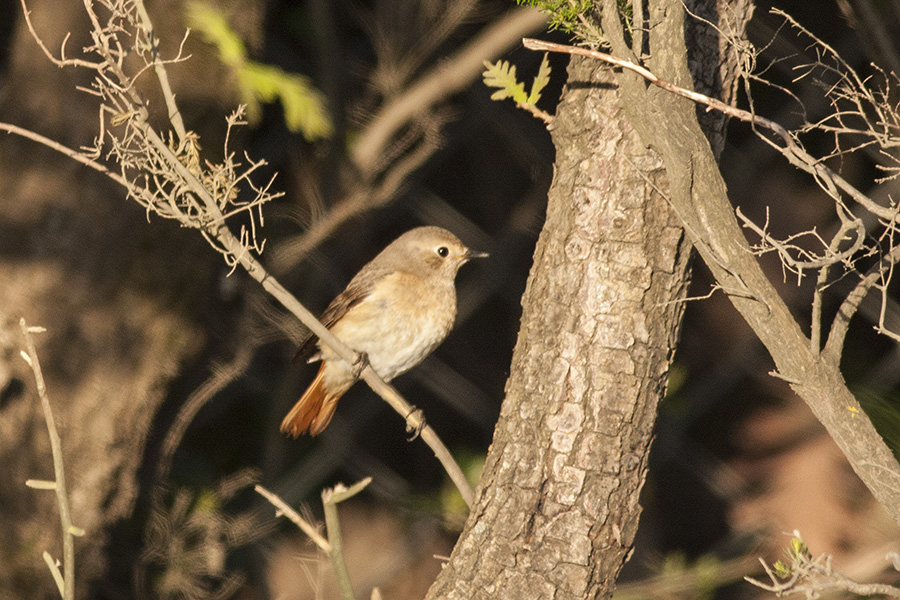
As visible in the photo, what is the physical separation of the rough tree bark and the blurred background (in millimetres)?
510

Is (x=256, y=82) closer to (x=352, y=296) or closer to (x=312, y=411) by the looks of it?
(x=352, y=296)

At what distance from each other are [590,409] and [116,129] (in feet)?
6.36

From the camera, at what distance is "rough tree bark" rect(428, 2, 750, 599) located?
2051mm

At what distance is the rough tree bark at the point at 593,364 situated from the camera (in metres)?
2.05

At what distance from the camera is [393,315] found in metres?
3.41

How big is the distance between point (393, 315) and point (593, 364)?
1.45 meters

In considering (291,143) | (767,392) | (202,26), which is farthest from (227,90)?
(767,392)

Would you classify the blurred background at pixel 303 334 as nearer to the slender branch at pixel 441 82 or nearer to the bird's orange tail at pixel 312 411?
the slender branch at pixel 441 82

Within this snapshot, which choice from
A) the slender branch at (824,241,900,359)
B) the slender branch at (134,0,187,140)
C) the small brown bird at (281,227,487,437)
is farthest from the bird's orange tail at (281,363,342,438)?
the slender branch at (824,241,900,359)

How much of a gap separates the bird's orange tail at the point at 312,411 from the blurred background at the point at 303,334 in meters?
0.32

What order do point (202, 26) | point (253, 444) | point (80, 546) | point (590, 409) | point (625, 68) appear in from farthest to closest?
point (253, 444), point (80, 546), point (202, 26), point (590, 409), point (625, 68)

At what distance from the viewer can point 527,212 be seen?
4344 mm

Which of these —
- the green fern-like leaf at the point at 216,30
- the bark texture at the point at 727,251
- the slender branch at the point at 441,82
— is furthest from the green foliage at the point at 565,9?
the slender branch at the point at 441,82

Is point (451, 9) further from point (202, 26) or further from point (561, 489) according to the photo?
point (561, 489)
